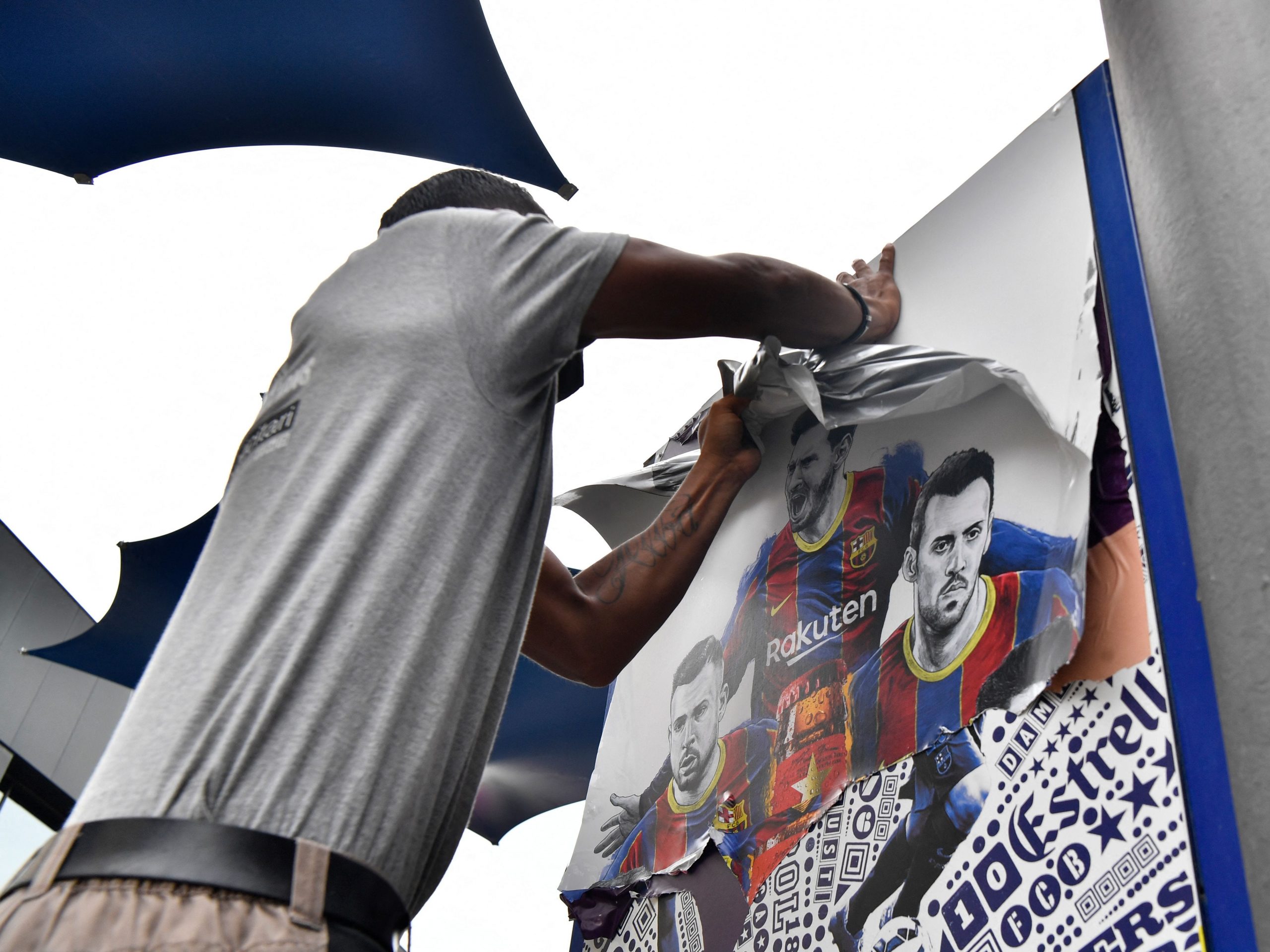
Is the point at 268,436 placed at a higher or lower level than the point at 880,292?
lower

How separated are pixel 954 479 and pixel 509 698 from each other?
3154 mm

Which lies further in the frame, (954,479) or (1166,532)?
(954,479)

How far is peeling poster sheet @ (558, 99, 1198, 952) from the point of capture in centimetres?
124

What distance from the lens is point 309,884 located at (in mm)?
887

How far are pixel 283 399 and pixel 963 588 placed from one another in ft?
3.26

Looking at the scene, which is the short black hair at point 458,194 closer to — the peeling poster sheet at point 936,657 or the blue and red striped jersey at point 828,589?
the peeling poster sheet at point 936,657

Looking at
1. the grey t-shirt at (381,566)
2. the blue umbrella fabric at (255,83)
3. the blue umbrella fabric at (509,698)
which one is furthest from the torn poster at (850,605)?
the blue umbrella fabric at (509,698)

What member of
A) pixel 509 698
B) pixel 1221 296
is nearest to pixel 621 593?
pixel 1221 296

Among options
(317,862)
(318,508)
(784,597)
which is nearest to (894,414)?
(784,597)

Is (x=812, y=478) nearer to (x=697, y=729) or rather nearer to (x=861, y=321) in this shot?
(x=861, y=321)

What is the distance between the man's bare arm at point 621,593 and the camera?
2.01m

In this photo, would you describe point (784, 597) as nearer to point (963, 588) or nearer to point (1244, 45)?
point (963, 588)

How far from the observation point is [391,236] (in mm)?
1334

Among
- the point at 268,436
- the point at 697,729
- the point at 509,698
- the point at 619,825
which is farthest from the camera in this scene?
the point at 509,698
